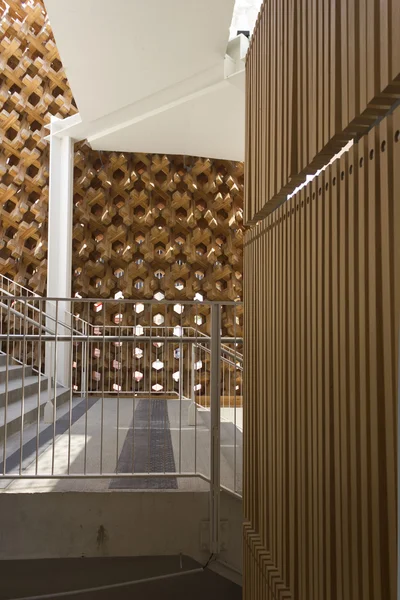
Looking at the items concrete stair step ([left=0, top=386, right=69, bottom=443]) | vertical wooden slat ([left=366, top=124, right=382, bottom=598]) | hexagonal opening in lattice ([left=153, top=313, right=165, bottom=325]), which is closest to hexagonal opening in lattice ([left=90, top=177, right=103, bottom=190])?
hexagonal opening in lattice ([left=153, top=313, right=165, bottom=325])

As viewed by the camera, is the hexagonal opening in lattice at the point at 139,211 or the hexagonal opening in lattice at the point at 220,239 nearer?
the hexagonal opening in lattice at the point at 139,211

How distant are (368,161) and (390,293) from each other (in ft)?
0.69

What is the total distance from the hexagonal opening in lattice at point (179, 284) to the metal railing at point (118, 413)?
23 centimetres

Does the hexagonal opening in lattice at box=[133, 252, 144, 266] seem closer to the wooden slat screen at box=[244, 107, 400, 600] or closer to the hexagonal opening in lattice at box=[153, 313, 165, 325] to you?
the hexagonal opening in lattice at box=[153, 313, 165, 325]

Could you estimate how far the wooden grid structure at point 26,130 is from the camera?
515cm

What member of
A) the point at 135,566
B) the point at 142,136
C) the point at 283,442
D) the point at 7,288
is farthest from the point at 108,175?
the point at 283,442

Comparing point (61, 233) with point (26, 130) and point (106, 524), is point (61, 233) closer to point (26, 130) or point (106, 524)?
point (26, 130)

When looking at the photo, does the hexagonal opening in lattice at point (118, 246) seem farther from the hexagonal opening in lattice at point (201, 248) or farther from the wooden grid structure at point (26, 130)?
the hexagonal opening in lattice at point (201, 248)

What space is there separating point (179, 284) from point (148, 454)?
130 inches

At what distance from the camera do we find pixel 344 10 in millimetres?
928

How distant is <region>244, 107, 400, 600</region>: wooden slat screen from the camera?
0.77 meters

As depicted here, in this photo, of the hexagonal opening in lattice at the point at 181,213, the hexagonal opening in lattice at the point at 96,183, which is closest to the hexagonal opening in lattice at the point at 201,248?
the hexagonal opening in lattice at the point at 181,213

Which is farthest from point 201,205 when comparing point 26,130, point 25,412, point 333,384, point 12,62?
point 333,384

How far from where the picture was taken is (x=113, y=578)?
83.4 inches
